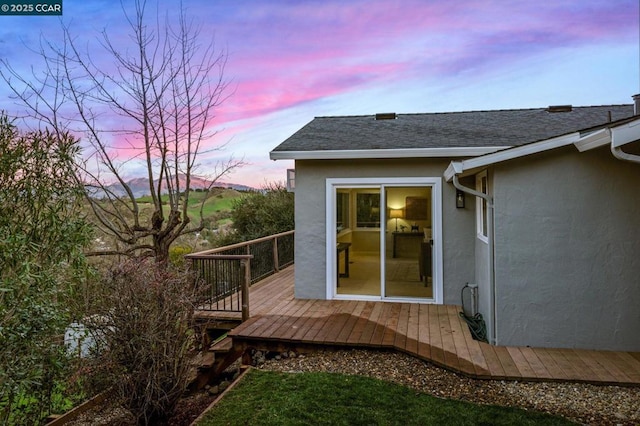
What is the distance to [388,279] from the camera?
7.37m

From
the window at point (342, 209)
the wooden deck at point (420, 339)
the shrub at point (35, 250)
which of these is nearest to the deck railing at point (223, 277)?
the wooden deck at point (420, 339)

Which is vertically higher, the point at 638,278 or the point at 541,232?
the point at 541,232

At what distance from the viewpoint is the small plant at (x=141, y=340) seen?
12.2 ft

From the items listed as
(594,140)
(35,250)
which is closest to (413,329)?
(594,140)

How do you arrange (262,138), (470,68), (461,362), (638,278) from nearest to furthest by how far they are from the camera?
(461,362), (638,278), (470,68), (262,138)

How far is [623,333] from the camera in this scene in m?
4.87

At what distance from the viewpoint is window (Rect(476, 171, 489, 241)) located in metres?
6.12

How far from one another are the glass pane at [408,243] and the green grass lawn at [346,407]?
3.29 meters

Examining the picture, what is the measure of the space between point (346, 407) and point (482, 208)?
13.1 feet

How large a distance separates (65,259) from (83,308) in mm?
639

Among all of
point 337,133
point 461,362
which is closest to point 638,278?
point 461,362

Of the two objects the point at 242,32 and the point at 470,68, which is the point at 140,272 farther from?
the point at 470,68

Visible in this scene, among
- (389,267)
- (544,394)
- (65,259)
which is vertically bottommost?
(544,394)

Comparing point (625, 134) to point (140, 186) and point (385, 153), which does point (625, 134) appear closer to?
point (385, 153)
